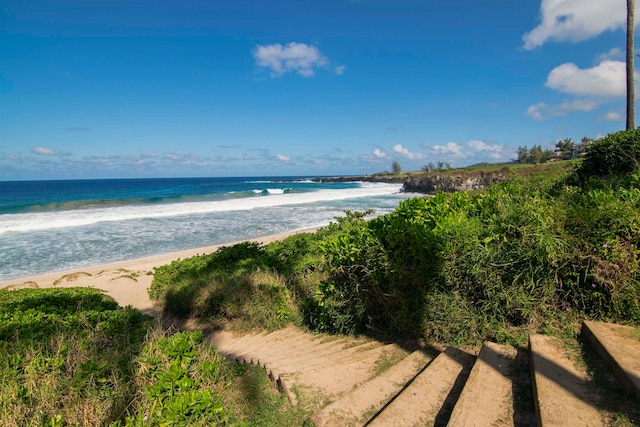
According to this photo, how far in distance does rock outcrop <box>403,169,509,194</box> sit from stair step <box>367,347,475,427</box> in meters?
37.4

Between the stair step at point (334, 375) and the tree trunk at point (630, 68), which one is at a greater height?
the tree trunk at point (630, 68)

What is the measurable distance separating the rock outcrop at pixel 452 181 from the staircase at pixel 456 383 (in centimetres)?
3724

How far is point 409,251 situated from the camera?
4.65m

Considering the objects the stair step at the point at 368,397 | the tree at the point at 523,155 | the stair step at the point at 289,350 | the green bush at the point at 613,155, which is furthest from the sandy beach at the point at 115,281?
the tree at the point at 523,155

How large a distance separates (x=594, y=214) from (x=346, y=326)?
3481 mm

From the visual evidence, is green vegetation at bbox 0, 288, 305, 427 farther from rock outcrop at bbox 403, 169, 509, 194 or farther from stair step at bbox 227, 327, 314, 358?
rock outcrop at bbox 403, 169, 509, 194

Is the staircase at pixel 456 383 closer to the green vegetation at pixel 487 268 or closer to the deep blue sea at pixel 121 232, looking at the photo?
the green vegetation at pixel 487 268

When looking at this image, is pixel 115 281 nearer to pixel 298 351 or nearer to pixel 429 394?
pixel 298 351

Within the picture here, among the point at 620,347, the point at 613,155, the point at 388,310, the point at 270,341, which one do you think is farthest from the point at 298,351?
the point at 613,155

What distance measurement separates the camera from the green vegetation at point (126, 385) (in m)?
3.07

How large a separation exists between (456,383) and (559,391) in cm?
86

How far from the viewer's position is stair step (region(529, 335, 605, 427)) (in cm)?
241

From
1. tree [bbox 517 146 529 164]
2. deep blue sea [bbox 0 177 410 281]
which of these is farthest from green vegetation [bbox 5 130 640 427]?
tree [bbox 517 146 529 164]

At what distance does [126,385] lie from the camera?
3473 millimetres
